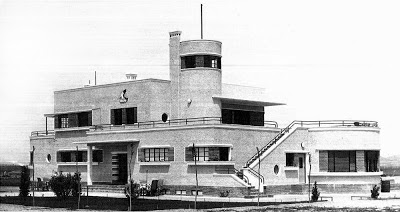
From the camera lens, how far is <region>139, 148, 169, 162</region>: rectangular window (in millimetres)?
52000

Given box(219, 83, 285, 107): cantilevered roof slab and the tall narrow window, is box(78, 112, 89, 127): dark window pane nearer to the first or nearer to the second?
the tall narrow window

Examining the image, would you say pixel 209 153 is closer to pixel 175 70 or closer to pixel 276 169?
pixel 276 169

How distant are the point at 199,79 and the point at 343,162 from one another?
1296cm

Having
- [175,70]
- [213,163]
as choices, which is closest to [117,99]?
[175,70]

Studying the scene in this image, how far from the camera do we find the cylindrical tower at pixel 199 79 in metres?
55.4

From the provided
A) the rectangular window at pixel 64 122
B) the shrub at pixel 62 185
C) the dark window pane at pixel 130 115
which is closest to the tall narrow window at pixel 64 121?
the rectangular window at pixel 64 122

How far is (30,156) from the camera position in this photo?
69062 mm

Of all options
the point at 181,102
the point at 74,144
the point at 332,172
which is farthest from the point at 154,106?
the point at 332,172

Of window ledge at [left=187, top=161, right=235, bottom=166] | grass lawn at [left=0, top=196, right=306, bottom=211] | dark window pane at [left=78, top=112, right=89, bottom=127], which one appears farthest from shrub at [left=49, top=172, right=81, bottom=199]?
dark window pane at [left=78, top=112, right=89, bottom=127]

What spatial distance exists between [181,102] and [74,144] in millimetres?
12146

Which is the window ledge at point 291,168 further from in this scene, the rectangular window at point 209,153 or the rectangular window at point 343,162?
the rectangular window at point 209,153

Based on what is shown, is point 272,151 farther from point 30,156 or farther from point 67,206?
point 30,156

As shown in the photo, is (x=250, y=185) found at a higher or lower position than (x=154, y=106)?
lower

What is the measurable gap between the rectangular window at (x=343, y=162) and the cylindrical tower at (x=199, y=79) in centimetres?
992
